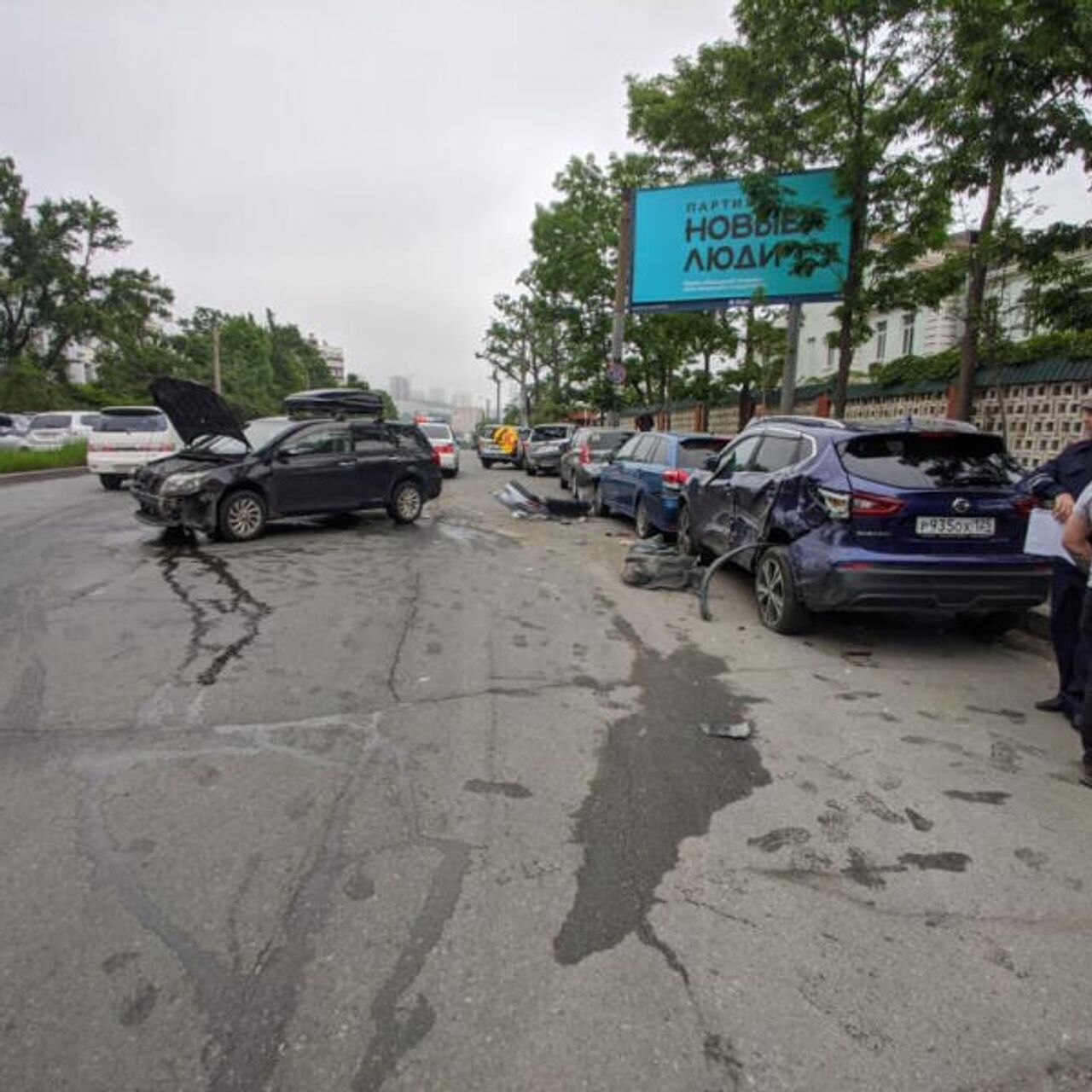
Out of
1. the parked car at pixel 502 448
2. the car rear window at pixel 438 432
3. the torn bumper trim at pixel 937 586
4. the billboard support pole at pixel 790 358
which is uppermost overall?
the billboard support pole at pixel 790 358

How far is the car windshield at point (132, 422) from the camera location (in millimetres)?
16000

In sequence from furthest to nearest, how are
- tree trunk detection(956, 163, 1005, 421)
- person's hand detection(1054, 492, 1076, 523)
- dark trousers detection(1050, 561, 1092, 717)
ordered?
tree trunk detection(956, 163, 1005, 421) < dark trousers detection(1050, 561, 1092, 717) < person's hand detection(1054, 492, 1076, 523)

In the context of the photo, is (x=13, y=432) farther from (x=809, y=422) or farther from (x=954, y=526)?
(x=954, y=526)

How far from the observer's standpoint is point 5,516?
444 inches

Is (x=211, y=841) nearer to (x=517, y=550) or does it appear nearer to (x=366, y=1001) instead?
(x=366, y=1001)

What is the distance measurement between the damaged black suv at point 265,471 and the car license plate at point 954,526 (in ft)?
25.3

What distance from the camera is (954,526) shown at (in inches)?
206

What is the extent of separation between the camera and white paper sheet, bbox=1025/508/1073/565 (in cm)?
432

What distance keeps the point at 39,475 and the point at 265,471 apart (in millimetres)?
12679

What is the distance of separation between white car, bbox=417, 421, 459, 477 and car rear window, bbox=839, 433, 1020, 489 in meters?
15.8

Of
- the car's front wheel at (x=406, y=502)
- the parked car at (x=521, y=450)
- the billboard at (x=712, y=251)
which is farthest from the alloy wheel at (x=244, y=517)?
the parked car at (x=521, y=450)

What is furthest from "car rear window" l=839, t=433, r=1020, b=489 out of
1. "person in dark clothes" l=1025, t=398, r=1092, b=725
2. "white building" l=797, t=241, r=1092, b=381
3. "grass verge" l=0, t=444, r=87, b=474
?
"grass verge" l=0, t=444, r=87, b=474

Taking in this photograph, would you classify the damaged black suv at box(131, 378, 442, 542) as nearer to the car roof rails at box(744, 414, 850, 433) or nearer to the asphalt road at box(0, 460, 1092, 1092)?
the asphalt road at box(0, 460, 1092, 1092)

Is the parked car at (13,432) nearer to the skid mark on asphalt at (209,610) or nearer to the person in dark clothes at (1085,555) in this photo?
the skid mark on asphalt at (209,610)
